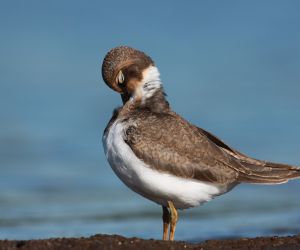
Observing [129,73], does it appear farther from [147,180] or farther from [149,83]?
[147,180]

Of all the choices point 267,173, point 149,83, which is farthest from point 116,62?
point 267,173

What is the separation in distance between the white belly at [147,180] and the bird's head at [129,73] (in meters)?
0.68

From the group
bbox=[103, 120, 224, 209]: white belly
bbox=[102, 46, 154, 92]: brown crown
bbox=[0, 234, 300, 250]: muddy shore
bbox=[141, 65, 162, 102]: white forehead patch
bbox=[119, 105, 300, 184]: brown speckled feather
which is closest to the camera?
bbox=[0, 234, 300, 250]: muddy shore

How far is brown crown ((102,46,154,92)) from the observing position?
442 inches

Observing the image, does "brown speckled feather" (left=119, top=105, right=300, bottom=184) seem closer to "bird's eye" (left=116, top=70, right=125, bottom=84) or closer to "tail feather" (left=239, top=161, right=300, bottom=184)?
"tail feather" (left=239, top=161, right=300, bottom=184)

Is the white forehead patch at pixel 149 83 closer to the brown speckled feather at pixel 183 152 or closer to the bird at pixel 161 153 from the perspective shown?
the bird at pixel 161 153

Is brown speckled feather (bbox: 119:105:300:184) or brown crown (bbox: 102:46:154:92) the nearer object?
brown speckled feather (bbox: 119:105:300:184)

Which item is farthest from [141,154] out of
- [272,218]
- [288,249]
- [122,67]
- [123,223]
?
[272,218]

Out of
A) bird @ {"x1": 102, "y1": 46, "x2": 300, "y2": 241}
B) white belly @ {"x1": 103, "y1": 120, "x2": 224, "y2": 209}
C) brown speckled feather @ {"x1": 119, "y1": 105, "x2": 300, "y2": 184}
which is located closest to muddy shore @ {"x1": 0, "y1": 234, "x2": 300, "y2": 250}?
white belly @ {"x1": 103, "y1": 120, "x2": 224, "y2": 209}

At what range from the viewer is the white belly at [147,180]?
10523 mm

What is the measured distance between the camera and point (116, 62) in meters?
11.2

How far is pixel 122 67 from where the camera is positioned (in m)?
11.3

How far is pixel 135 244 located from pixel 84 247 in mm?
576

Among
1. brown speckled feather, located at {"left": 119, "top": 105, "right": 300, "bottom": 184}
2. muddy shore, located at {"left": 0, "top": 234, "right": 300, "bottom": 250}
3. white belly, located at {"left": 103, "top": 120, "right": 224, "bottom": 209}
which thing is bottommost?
muddy shore, located at {"left": 0, "top": 234, "right": 300, "bottom": 250}
